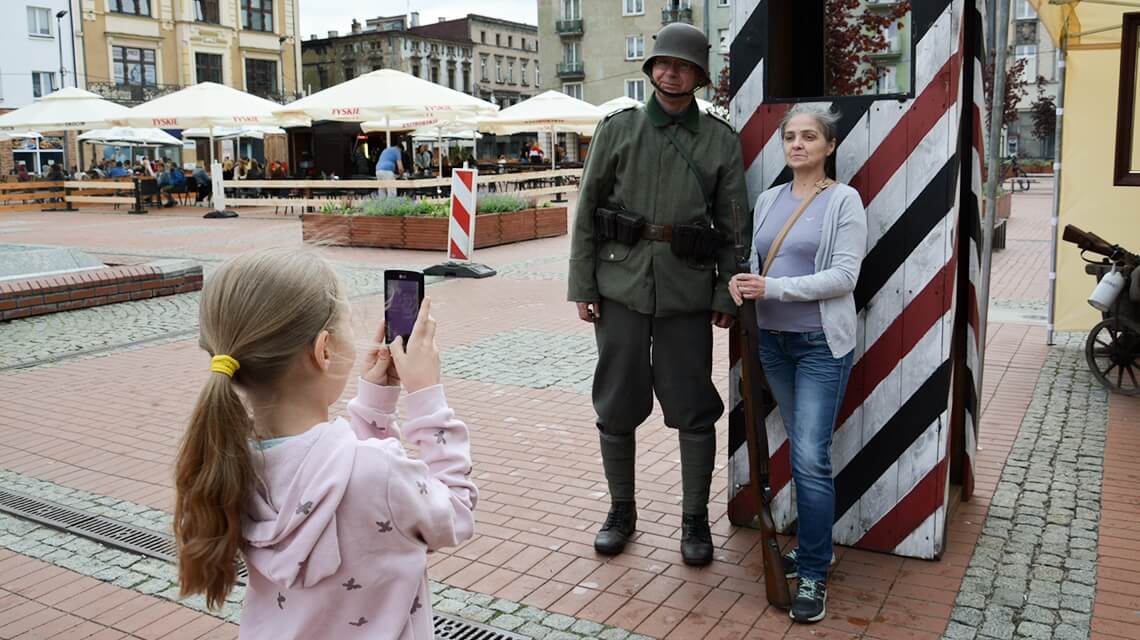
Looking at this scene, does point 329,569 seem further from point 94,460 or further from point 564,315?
point 564,315

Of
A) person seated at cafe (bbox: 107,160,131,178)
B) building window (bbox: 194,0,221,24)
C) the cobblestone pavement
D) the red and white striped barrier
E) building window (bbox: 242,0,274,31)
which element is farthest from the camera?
building window (bbox: 242,0,274,31)

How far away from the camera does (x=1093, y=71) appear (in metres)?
8.42

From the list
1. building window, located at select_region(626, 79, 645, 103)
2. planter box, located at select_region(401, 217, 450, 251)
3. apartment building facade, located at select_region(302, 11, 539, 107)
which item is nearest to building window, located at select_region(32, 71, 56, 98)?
building window, located at select_region(626, 79, 645, 103)

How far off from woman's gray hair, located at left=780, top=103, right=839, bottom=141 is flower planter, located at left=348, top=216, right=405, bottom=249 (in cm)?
Result: 1241

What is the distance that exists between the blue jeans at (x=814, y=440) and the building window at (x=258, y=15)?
202ft

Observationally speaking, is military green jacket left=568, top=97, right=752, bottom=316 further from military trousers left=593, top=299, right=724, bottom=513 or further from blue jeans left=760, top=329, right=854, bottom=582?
blue jeans left=760, top=329, right=854, bottom=582

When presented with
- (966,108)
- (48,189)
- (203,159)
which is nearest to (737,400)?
(966,108)

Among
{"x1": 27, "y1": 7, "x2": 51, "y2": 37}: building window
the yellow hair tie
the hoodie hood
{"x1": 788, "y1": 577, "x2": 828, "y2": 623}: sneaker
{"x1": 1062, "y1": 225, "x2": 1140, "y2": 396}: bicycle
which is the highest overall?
{"x1": 27, "y1": 7, "x2": 51, "y2": 37}: building window

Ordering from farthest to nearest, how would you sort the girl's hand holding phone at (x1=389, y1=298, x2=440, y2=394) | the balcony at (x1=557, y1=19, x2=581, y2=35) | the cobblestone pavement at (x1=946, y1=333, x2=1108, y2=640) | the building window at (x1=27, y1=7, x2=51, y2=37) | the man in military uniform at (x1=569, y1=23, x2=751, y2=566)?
the balcony at (x1=557, y1=19, x2=581, y2=35)
the building window at (x1=27, y1=7, x2=51, y2=37)
the man in military uniform at (x1=569, y1=23, x2=751, y2=566)
the cobblestone pavement at (x1=946, y1=333, x2=1108, y2=640)
the girl's hand holding phone at (x1=389, y1=298, x2=440, y2=394)

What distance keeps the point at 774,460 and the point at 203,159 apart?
58793mm

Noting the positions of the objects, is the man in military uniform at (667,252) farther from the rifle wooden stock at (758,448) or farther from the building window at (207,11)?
the building window at (207,11)

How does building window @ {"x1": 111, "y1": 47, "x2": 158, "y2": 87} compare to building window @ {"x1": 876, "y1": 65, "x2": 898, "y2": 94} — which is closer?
building window @ {"x1": 876, "y1": 65, "x2": 898, "y2": 94}

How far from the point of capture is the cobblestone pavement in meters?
3.63

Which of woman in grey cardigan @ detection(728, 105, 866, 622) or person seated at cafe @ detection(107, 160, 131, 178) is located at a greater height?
person seated at cafe @ detection(107, 160, 131, 178)
